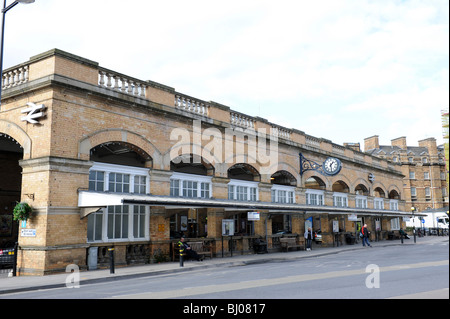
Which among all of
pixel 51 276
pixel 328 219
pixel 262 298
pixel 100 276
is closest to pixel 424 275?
pixel 262 298

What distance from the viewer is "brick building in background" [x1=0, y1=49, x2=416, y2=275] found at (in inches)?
593

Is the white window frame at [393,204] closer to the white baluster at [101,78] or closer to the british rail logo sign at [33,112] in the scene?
the white baluster at [101,78]

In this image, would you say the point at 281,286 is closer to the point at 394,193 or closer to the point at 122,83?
the point at 122,83

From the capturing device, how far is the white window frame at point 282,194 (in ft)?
87.0

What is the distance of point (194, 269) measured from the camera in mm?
16375

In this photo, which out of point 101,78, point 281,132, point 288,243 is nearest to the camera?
point 101,78

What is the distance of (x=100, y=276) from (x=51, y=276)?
179cm

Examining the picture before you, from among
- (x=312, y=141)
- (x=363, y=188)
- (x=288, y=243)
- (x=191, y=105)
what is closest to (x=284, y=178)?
(x=312, y=141)

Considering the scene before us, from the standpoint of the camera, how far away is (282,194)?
2723cm

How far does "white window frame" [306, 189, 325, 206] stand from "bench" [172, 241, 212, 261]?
11161mm

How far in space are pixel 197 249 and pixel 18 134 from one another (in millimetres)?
9390

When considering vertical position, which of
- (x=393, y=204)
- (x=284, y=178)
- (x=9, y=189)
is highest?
(x=284, y=178)

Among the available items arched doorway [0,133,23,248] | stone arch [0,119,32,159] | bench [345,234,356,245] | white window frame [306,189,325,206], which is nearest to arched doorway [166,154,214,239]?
stone arch [0,119,32,159]

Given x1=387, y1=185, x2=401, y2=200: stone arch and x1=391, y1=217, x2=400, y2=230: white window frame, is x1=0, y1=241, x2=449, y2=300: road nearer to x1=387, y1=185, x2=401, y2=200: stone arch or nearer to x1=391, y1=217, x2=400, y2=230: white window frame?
x1=391, y1=217, x2=400, y2=230: white window frame
